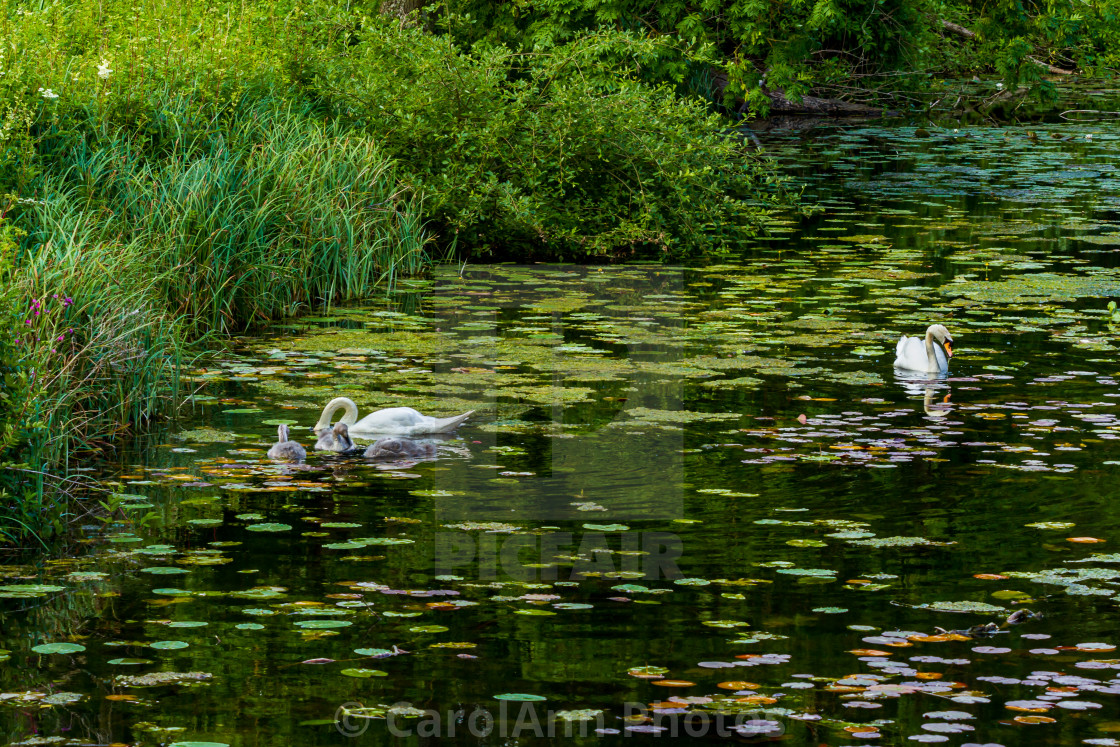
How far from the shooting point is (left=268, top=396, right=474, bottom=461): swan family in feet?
26.5

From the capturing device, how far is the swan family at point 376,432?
8070 mm

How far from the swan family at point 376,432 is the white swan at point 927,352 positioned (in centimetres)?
325

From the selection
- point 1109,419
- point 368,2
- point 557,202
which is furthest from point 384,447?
point 368,2

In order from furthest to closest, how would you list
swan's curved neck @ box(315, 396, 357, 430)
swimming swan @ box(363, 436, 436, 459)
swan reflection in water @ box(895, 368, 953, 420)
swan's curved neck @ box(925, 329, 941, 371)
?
1. swan's curved neck @ box(925, 329, 941, 371)
2. swan reflection in water @ box(895, 368, 953, 420)
3. swan's curved neck @ box(315, 396, 357, 430)
4. swimming swan @ box(363, 436, 436, 459)

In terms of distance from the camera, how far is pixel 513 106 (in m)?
14.7

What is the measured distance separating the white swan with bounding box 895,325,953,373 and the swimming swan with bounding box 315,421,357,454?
4.00 metres

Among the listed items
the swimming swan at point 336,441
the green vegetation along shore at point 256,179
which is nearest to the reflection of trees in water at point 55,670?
the green vegetation along shore at point 256,179

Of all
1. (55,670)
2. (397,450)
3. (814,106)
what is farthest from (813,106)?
(55,670)

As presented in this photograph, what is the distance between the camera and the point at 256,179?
1213 cm

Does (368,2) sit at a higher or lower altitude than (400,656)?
higher

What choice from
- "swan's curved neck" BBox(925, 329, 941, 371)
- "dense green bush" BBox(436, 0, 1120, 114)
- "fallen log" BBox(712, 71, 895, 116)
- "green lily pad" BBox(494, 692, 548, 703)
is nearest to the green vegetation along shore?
"dense green bush" BBox(436, 0, 1120, 114)

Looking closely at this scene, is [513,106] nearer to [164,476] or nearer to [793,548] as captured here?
[164,476]

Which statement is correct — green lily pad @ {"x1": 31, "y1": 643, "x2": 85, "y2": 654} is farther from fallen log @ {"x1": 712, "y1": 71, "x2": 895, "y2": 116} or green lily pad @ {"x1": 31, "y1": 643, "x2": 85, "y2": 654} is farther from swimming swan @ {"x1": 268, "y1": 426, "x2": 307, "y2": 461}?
fallen log @ {"x1": 712, "y1": 71, "x2": 895, "y2": 116}

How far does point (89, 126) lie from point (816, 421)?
6.46m
